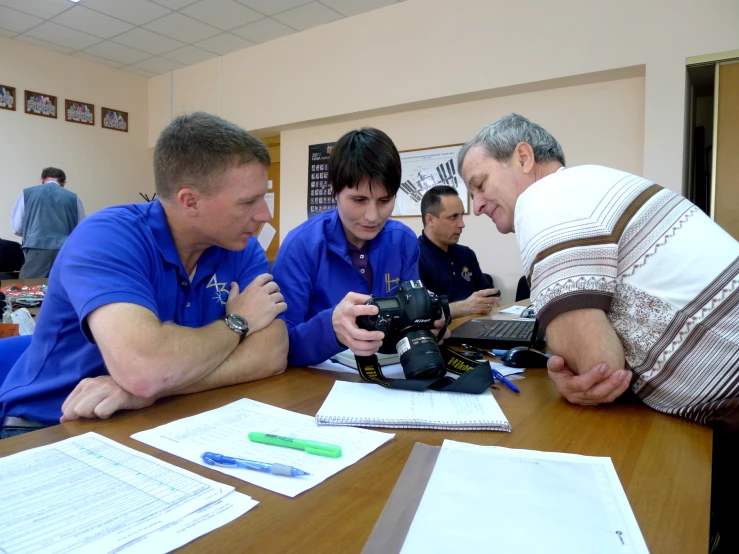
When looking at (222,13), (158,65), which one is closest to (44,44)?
(158,65)

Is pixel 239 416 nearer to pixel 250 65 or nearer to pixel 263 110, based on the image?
pixel 263 110

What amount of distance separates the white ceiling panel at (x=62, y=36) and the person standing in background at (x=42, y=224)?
155 centimetres

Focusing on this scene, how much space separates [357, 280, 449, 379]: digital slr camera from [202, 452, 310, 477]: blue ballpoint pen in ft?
1.16

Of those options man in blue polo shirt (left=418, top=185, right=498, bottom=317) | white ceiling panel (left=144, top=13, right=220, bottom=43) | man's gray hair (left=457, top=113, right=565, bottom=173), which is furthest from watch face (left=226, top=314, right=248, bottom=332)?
white ceiling panel (left=144, top=13, right=220, bottom=43)

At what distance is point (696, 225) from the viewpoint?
2.96 ft

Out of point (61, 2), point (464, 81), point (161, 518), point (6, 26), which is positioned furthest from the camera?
point (6, 26)

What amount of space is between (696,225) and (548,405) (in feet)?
1.41

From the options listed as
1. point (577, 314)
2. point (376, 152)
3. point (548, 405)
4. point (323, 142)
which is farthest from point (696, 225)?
point (323, 142)

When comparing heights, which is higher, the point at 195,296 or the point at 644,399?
the point at 195,296

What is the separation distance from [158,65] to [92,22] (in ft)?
3.83

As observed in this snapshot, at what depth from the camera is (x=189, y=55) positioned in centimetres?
559

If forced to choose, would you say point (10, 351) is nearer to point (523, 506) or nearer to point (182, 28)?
point (523, 506)

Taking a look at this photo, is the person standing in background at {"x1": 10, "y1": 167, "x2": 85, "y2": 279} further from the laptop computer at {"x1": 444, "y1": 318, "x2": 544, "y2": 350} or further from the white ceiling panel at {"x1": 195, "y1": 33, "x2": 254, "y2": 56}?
the laptop computer at {"x1": 444, "y1": 318, "x2": 544, "y2": 350}

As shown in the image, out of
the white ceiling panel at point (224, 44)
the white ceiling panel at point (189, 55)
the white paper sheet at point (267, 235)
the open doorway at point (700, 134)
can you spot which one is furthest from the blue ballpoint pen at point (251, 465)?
the white ceiling panel at point (189, 55)
